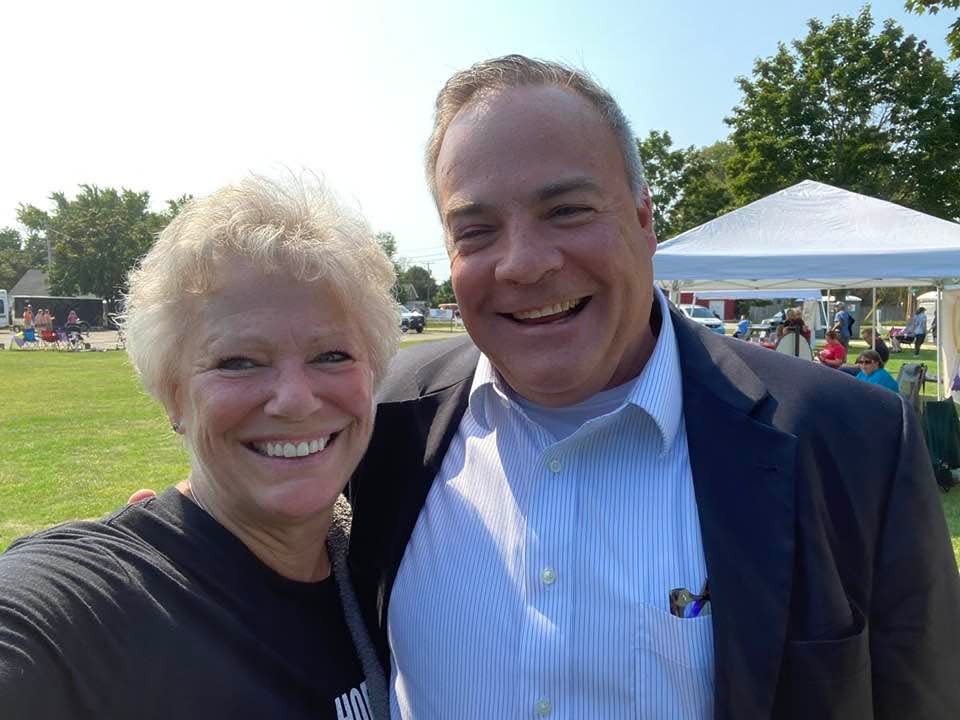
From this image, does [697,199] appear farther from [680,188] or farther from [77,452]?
[77,452]

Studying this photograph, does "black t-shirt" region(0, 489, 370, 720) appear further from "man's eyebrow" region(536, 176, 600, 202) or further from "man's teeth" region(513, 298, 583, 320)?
"man's eyebrow" region(536, 176, 600, 202)

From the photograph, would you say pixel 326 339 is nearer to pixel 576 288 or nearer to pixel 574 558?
pixel 576 288

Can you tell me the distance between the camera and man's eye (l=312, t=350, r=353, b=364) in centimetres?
194

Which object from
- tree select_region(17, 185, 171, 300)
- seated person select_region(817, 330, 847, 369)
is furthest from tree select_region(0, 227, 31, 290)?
seated person select_region(817, 330, 847, 369)

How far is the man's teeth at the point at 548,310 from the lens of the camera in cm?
204

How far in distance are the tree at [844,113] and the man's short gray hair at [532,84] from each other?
32.0 metres

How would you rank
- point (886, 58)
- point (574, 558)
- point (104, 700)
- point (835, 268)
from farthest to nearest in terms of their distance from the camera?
point (886, 58) → point (835, 268) → point (574, 558) → point (104, 700)

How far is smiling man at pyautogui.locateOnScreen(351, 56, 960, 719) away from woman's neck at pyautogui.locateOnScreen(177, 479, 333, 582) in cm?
24

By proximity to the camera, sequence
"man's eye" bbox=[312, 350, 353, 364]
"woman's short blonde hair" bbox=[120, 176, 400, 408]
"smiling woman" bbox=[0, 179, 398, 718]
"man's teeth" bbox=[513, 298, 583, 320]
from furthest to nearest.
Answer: "man's teeth" bbox=[513, 298, 583, 320] < "man's eye" bbox=[312, 350, 353, 364] < "woman's short blonde hair" bbox=[120, 176, 400, 408] < "smiling woman" bbox=[0, 179, 398, 718]

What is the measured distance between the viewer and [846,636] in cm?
167

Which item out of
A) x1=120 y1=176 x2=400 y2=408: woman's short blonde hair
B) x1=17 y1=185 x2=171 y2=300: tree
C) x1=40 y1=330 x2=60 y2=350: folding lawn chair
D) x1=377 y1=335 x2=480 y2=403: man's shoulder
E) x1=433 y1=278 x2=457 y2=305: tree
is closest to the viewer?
x1=120 y1=176 x2=400 y2=408: woman's short blonde hair

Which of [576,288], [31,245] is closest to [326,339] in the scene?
[576,288]

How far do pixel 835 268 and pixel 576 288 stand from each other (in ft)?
28.3

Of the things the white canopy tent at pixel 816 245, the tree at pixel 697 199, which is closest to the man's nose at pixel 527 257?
the white canopy tent at pixel 816 245
